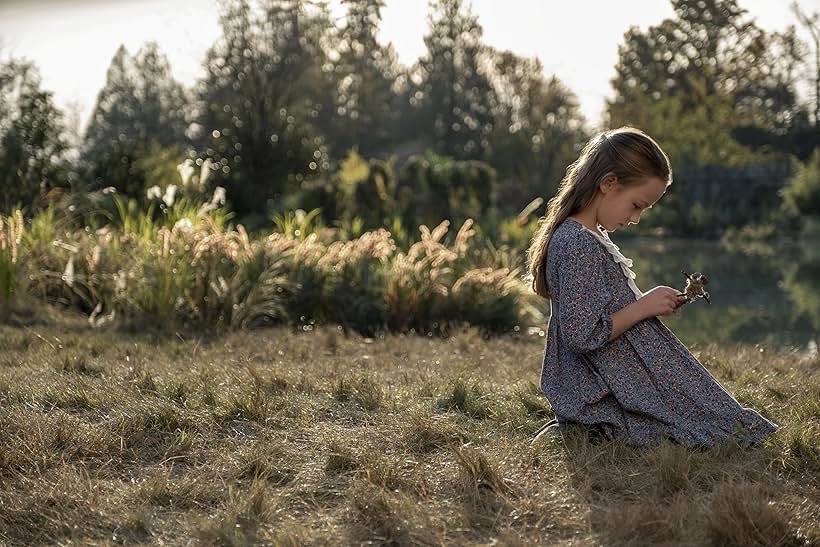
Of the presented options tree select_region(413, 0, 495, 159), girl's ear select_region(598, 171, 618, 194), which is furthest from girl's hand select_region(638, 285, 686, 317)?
tree select_region(413, 0, 495, 159)

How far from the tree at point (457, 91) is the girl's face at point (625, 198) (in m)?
29.0

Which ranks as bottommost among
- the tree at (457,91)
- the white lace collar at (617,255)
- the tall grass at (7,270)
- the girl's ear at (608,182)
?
the white lace collar at (617,255)

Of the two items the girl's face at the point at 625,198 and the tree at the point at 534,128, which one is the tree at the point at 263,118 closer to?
the girl's face at the point at 625,198

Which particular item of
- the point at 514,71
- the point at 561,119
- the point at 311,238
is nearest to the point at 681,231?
the point at 561,119

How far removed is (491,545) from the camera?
1903 millimetres

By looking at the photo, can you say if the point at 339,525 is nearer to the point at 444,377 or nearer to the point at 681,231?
the point at 444,377

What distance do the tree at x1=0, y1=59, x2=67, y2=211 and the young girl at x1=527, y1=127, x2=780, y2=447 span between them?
666 cm

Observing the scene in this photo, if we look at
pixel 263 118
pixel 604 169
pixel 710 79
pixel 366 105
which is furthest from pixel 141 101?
pixel 604 169

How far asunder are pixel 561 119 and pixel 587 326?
92.3ft

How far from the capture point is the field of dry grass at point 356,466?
2.00 m

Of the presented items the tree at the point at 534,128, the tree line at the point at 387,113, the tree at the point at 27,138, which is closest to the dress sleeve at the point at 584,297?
the tree line at the point at 387,113

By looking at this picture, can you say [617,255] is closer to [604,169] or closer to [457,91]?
[604,169]

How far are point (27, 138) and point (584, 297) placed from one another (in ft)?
29.2

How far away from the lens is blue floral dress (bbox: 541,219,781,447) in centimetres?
264
